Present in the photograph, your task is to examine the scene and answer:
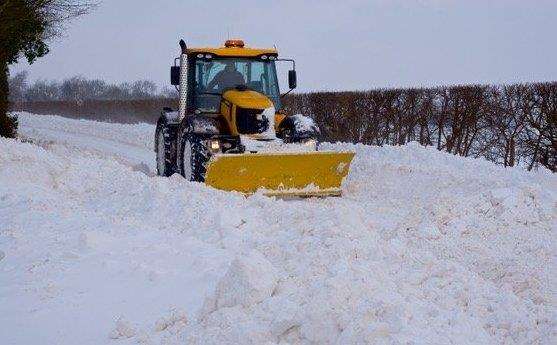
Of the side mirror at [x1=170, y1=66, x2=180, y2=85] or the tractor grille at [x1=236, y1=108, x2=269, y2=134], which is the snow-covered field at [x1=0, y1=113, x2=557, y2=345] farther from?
the side mirror at [x1=170, y1=66, x2=180, y2=85]

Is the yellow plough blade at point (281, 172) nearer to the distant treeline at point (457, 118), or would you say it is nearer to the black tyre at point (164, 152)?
the black tyre at point (164, 152)

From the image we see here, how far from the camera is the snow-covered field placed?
13.7ft

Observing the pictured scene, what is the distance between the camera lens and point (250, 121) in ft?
33.9

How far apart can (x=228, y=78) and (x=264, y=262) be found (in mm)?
6907

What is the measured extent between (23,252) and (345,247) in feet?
9.55

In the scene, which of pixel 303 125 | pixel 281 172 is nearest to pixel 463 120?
pixel 303 125

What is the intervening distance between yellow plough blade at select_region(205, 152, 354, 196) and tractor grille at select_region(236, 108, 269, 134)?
108cm

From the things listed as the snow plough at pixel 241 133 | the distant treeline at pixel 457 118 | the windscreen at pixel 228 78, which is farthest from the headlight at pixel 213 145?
the distant treeline at pixel 457 118

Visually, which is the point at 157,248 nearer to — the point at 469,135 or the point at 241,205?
the point at 241,205

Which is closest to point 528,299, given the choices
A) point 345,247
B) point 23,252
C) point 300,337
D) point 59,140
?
point 345,247

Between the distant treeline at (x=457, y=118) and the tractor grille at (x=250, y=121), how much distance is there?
6.82 metres

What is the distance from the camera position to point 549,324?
4578mm

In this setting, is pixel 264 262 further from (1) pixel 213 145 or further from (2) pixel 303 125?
(2) pixel 303 125

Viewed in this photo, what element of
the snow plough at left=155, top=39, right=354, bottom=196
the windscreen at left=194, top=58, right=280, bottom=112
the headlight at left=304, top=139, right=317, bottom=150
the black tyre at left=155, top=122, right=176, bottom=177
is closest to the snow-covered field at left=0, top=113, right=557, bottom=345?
the snow plough at left=155, top=39, right=354, bottom=196
